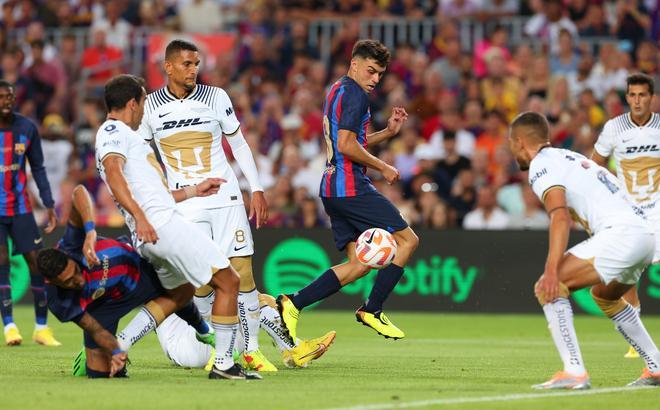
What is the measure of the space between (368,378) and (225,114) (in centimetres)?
250

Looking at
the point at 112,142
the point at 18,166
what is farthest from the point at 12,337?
the point at 112,142

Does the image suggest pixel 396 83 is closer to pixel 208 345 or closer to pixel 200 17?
pixel 200 17

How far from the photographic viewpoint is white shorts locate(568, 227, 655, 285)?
27.6 ft

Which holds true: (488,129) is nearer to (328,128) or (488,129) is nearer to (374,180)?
(374,180)

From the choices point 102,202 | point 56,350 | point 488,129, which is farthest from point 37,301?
point 488,129

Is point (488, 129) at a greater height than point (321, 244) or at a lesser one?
greater

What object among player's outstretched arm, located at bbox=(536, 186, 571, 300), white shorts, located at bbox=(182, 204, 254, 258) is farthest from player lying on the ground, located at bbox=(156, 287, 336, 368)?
player's outstretched arm, located at bbox=(536, 186, 571, 300)

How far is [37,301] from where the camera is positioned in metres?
12.9

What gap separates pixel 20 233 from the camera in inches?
512

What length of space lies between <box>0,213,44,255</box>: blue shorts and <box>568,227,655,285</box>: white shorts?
6511mm

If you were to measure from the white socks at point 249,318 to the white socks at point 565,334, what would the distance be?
9.04 feet

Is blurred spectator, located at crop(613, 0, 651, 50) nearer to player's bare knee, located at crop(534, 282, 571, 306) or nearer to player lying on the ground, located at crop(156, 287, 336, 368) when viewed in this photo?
player lying on the ground, located at crop(156, 287, 336, 368)

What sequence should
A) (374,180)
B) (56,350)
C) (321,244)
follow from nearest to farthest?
1. (56,350)
2. (321,244)
3. (374,180)

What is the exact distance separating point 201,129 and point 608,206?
340 centimetres
